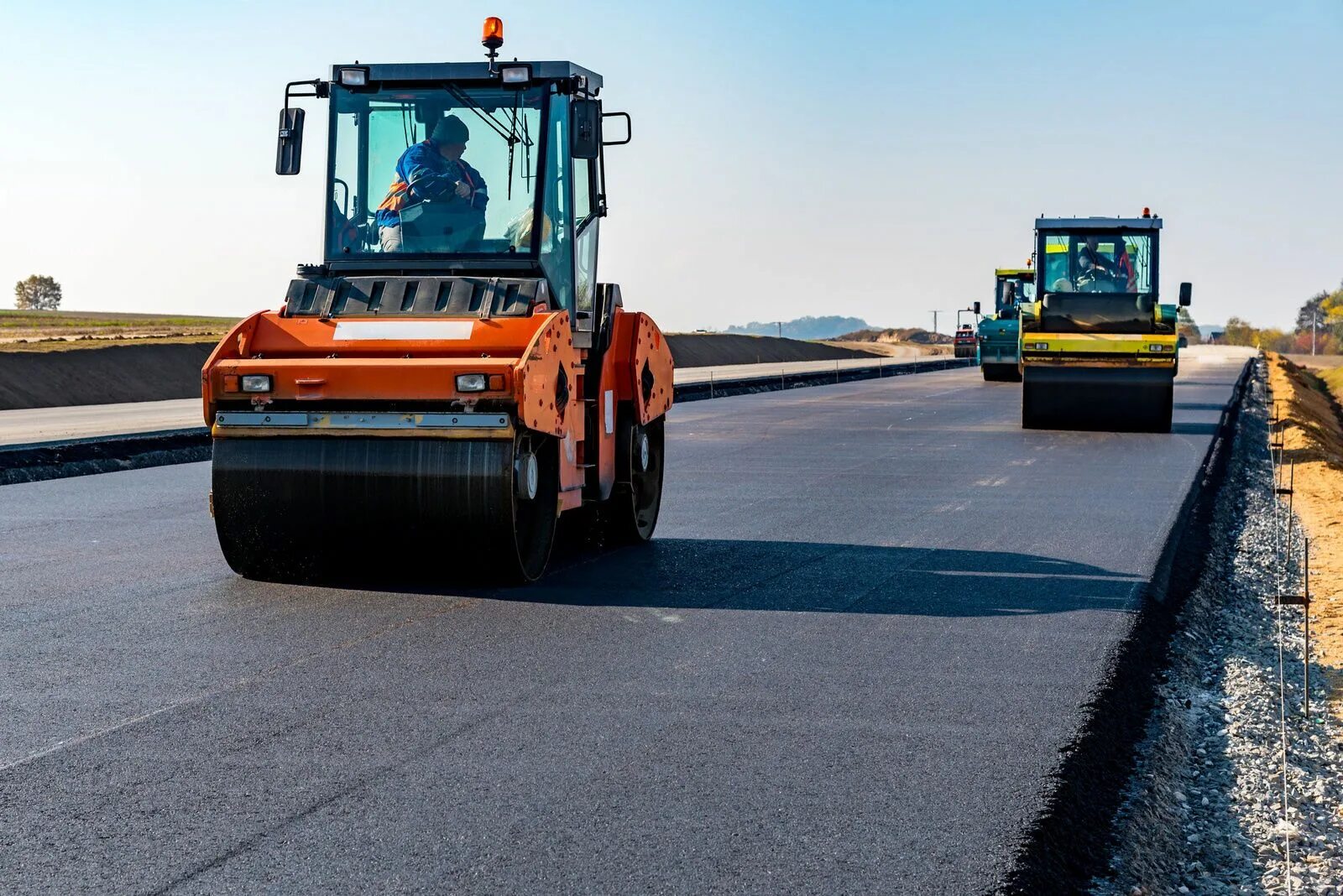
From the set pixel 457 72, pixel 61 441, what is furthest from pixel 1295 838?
pixel 61 441

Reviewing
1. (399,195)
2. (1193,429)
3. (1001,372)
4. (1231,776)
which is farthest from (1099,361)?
(1001,372)

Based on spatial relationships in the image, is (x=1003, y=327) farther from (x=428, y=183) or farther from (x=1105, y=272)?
(x=428, y=183)

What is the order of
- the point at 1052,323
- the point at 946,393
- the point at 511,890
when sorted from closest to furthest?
1. the point at 511,890
2. the point at 1052,323
3. the point at 946,393

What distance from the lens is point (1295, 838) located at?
528cm

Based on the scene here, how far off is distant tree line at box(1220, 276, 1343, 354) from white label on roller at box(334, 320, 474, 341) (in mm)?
147463

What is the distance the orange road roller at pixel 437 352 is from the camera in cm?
855

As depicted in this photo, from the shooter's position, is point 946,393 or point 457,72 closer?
point 457,72

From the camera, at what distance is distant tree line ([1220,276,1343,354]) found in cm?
14950

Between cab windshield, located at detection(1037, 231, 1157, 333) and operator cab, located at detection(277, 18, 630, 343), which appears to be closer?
operator cab, located at detection(277, 18, 630, 343)

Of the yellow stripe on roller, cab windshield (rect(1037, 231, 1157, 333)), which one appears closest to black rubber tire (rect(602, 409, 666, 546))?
the yellow stripe on roller

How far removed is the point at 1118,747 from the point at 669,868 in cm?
234

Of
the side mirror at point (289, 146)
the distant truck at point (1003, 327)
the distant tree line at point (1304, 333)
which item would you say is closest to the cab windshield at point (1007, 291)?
the distant truck at point (1003, 327)

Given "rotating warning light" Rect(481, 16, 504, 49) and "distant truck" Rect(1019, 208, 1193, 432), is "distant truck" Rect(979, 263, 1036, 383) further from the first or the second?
"rotating warning light" Rect(481, 16, 504, 49)

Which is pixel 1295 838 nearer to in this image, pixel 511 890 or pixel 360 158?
pixel 511 890
